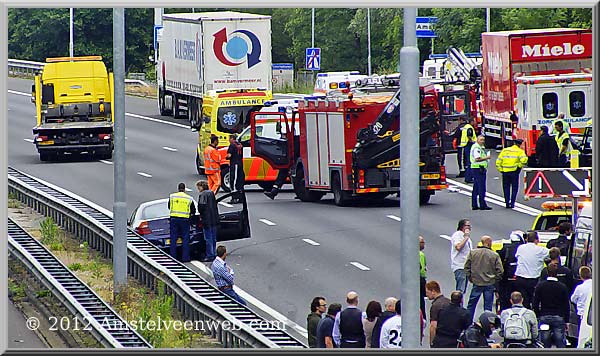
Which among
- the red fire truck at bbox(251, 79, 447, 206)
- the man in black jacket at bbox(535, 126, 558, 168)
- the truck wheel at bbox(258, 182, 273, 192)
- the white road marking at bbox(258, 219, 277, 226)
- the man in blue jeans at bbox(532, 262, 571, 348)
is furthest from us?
the truck wheel at bbox(258, 182, 273, 192)

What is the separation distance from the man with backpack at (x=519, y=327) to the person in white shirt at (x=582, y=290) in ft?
2.18

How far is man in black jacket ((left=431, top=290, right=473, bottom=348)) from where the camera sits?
15.3m

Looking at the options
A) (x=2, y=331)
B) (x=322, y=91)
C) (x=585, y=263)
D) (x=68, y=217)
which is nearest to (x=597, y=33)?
(x=585, y=263)

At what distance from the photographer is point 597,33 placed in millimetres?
13172

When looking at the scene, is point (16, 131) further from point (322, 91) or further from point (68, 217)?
point (68, 217)

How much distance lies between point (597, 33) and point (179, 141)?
33143mm

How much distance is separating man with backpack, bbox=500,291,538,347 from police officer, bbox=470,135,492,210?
13006 millimetres

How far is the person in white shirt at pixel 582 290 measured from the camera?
15680 mm

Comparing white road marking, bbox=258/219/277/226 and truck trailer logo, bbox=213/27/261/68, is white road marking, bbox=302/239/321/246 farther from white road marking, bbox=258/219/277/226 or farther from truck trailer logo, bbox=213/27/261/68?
truck trailer logo, bbox=213/27/261/68

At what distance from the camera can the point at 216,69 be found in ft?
142

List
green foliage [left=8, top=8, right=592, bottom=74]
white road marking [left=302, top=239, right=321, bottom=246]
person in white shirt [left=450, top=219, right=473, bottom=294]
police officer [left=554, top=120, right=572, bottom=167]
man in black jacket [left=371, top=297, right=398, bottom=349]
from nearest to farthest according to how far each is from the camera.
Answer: man in black jacket [left=371, top=297, right=398, bottom=349] < person in white shirt [left=450, top=219, right=473, bottom=294] < white road marking [left=302, top=239, right=321, bottom=246] < police officer [left=554, top=120, right=572, bottom=167] < green foliage [left=8, top=8, right=592, bottom=74]

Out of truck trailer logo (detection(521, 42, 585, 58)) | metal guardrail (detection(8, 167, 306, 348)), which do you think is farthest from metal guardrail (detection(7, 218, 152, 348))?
truck trailer logo (detection(521, 42, 585, 58))

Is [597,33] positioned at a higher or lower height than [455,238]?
higher

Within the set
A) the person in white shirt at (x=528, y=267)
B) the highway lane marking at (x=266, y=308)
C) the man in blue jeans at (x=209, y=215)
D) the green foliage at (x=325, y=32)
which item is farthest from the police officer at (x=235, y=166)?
the person in white shirt at (x=528, y=267)
